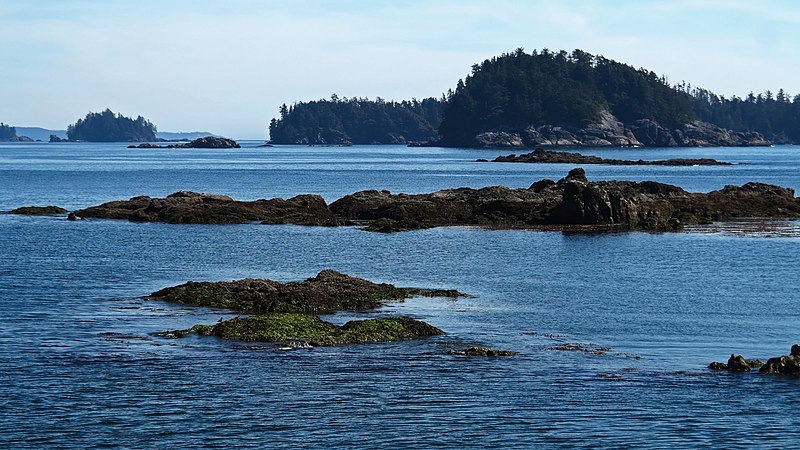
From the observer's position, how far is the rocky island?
36812 millimetres

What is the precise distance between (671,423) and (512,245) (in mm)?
42069

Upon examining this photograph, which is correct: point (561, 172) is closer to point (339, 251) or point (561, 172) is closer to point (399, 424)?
point (339, 251)

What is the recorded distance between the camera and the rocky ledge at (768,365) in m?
31.8

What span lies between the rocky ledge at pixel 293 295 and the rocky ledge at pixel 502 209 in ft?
103

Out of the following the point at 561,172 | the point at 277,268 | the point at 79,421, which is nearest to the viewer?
the point at 79,421

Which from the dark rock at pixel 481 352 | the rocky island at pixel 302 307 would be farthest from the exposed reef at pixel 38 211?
the dark rock at pixel 481 352

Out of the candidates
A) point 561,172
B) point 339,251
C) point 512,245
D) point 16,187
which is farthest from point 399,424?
point 561,172

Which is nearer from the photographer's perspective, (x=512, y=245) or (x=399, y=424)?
(x=399, y=424)

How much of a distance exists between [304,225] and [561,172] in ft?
349

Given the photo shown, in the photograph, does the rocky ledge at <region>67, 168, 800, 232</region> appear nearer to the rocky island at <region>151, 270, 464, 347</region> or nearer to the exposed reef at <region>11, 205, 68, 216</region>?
the exposed reef at <region>11, 205, 68, 216</region>

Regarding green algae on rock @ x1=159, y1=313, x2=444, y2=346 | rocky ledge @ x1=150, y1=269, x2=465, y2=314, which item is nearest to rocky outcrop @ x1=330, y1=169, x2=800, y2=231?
rocky ledge @ x1=150, y1=269, x2=465, y2=314

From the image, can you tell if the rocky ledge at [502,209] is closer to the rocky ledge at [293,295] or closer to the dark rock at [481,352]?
the rocky ledge at [293,295]

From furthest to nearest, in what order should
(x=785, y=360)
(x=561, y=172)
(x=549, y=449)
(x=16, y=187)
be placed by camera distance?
(x=561, y=172) → (x=16, y=187) → (x=785, y=360) → (x=549, y=449)

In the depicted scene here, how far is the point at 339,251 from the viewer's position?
65.0 m
